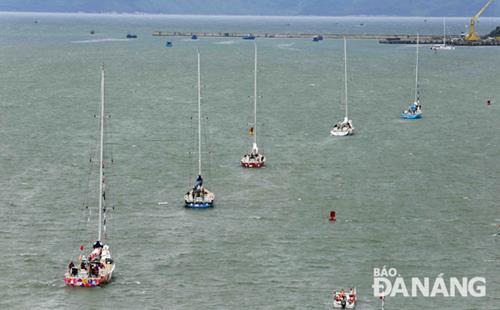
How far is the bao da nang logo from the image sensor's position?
63.9 metres

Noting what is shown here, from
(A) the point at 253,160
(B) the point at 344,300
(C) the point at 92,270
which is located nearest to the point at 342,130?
(A) the point at 253,160

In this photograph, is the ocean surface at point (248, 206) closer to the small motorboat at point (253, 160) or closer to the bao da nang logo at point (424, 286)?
the bao da nang logo at point (424, 286)

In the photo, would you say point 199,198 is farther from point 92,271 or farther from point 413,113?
point 413,113

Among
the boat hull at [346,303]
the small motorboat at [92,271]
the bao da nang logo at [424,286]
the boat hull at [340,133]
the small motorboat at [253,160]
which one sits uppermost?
the boat hull at [340,133]

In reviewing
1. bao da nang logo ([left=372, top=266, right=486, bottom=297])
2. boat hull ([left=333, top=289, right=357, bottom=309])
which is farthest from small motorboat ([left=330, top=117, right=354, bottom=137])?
boat hull ([left=333, top=289, right=357, bottom=309])

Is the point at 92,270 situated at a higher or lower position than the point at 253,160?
lower

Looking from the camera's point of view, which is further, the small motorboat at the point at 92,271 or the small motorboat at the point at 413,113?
the small motorboat at the point at 413,113

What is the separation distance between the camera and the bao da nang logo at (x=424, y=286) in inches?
2515

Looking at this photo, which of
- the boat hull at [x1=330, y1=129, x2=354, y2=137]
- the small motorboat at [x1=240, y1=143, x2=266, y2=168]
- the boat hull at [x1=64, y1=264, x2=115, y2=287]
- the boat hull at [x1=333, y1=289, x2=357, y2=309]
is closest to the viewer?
the boat hull at [x1=333, y1=289, x2=357, y2=309]

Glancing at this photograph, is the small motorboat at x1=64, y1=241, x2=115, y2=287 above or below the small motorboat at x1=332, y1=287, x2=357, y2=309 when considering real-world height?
above

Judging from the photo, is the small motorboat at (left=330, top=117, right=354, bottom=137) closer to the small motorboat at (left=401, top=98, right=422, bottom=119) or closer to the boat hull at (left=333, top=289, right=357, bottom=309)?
the small motorboat at (left=401, top=98, right=422, bottom=119)

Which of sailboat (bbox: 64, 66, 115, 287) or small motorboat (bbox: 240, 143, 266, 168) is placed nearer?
sailboat (bbox: 64, 66, 115, 287)

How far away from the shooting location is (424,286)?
65.2 metres

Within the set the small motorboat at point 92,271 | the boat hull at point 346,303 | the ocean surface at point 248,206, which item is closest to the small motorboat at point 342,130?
the ocean surface at point 248,206
